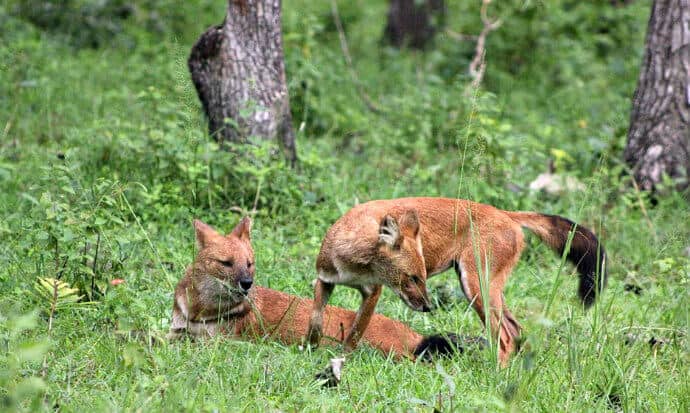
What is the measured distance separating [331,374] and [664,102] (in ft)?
14.9

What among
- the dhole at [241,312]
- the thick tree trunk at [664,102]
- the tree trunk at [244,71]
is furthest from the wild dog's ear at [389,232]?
the thick tree trunk at [664,102]

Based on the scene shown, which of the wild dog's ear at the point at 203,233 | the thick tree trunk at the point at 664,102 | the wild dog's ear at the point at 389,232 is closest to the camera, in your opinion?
the wild dog's ear at the point at 389,232

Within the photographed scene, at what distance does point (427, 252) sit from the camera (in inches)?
197

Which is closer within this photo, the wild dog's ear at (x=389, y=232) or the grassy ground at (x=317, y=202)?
the grassy ground at (x=317, y=202)

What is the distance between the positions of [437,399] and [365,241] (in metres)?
1.04

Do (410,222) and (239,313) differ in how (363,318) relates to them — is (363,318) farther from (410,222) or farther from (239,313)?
(239,313)

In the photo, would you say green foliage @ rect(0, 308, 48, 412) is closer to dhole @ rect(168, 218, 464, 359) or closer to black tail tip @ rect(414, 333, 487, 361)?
dhole @ rect(168, 218, 464, 359)

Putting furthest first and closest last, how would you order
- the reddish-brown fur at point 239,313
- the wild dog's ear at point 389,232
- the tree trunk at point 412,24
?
1. the tree trunk at point 412,24
2. the reddish-brown fur at point 239,313
3. the wild dog's ear at point 389,232

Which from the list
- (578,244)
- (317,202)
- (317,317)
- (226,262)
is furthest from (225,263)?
(317,202)

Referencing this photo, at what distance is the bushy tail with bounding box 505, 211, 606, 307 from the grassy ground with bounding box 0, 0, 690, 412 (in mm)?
110

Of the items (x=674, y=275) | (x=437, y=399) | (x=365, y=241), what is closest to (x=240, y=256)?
(x=365, y=241)

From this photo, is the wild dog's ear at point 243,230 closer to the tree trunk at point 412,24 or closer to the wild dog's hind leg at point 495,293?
the wild dog's hind leg at point 495,293

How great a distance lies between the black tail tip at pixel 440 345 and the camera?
471 centimetres

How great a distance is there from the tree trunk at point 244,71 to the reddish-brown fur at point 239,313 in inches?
85.2
